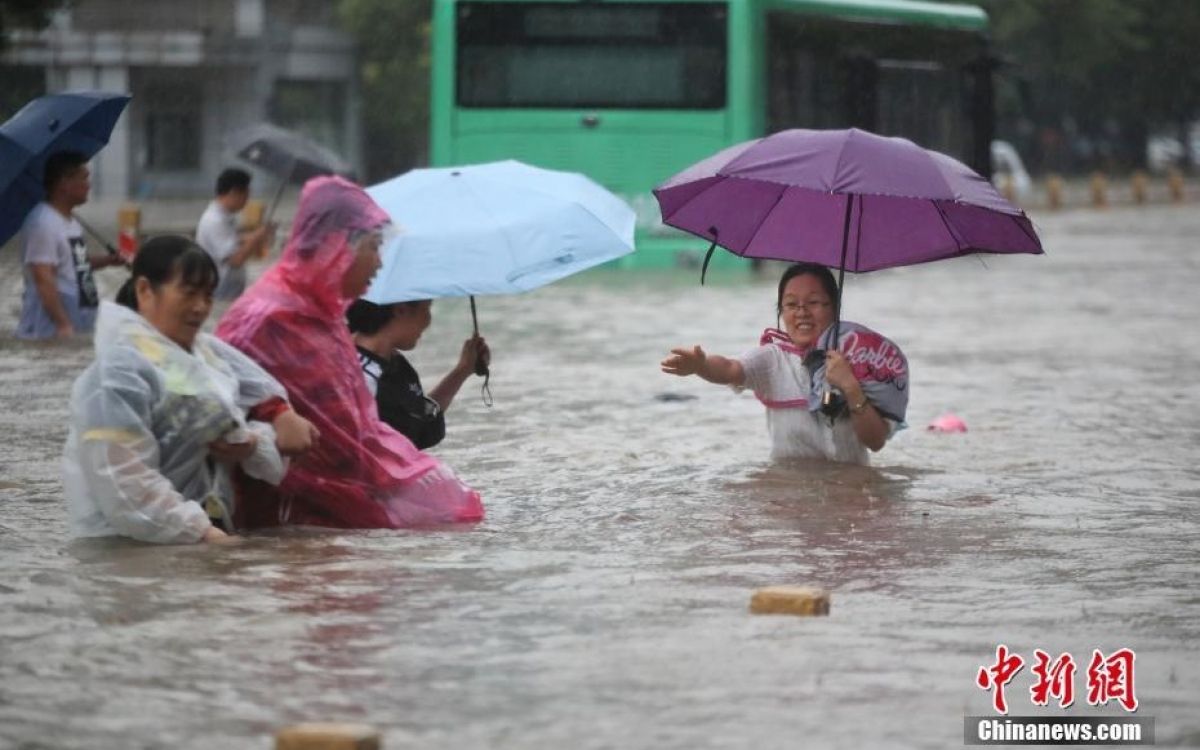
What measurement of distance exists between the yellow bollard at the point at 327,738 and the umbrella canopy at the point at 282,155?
14.1 m

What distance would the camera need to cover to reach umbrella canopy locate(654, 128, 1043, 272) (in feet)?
28.8

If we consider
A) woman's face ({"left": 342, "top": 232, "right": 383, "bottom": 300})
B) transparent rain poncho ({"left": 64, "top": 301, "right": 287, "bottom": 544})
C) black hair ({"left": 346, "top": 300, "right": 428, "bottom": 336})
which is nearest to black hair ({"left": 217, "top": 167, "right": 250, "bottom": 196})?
black hair ({"left": 346, "top": 300, "right": 428, "bottom": 336})

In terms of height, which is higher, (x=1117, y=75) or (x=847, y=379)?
(x=847, y=379)

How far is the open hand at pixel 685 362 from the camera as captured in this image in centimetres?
883

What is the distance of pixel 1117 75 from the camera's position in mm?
64938

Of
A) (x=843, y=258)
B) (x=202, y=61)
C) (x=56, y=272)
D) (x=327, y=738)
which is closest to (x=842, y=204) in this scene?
(x=843, y=258)

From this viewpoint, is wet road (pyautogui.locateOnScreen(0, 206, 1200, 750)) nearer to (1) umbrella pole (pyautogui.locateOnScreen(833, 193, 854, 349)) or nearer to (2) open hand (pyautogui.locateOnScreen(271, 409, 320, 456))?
(2) open hand (pyautogui.locateOnScreen(271, 409, 320, 456))

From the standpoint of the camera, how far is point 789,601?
6625 millimetres

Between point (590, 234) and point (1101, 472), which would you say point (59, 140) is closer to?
point (590, 234)

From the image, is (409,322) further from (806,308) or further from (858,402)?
(858,402)

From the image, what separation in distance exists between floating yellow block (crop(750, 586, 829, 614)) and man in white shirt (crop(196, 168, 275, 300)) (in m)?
11.0

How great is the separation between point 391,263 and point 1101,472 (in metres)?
3.41

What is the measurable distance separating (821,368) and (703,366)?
0.57 metres

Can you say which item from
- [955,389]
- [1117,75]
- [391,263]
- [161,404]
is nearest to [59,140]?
[391,263]
